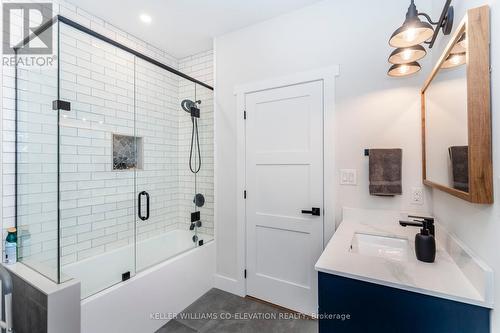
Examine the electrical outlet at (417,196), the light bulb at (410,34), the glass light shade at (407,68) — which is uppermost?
the light bulb at (410,34)

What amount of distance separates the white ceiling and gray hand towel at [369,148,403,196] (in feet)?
4.97

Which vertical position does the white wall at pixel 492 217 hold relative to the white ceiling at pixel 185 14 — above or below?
below

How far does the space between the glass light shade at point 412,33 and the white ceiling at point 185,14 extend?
3.85 ft

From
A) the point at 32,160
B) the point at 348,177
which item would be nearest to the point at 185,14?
the point at 32,160

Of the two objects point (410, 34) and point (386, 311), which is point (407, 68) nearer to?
point (410, 34)

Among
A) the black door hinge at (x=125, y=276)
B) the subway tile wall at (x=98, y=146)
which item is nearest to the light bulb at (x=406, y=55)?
the subway tile wall at (x=98, y=146)

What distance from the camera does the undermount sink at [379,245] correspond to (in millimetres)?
1489

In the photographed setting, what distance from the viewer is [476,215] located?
3.20 ft

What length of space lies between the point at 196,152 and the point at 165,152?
1.37 ft

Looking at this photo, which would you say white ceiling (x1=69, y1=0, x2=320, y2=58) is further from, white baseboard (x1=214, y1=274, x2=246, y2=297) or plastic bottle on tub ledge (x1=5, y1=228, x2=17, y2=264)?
white baseboard (x1=214, y1=274, x2=246, y2=297)

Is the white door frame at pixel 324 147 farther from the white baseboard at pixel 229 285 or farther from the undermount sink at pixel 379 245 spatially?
the undermount sink at pixel 379 245

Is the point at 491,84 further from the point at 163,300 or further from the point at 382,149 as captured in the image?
the point at 163,300

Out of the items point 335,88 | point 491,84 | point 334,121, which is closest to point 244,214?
point 334,121

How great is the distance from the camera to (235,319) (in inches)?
81.0
